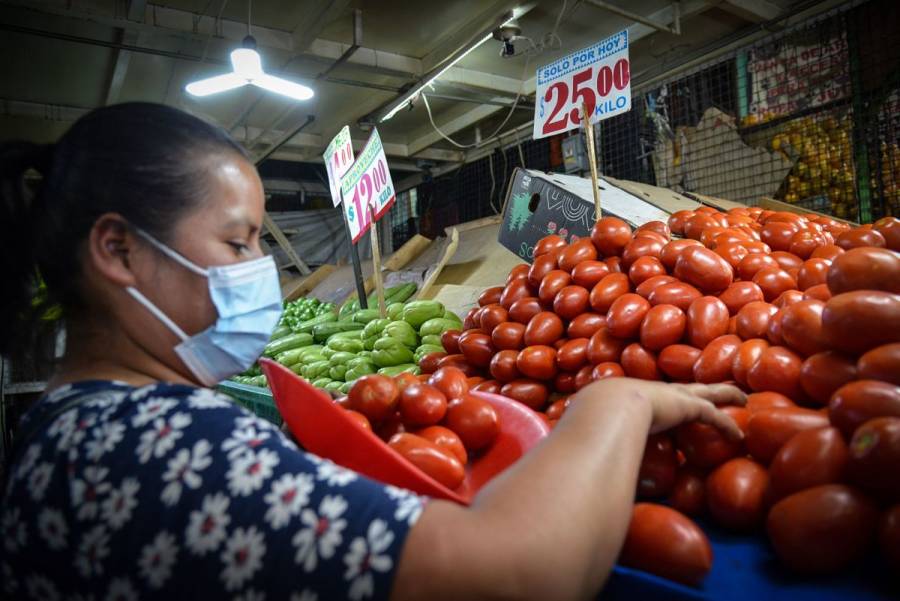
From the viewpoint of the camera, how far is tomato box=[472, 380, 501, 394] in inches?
90.3

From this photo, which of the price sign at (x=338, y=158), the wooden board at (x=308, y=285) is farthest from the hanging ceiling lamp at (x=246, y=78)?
the wooden board at (x=308, y=285)

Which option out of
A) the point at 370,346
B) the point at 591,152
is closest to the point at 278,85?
the point at 370,346

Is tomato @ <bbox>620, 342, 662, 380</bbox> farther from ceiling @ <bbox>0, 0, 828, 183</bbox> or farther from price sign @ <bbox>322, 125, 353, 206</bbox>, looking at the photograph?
ceiling @ <bbox>0, 0, 828, 183</bbox>

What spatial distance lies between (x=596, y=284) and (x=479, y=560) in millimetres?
1706

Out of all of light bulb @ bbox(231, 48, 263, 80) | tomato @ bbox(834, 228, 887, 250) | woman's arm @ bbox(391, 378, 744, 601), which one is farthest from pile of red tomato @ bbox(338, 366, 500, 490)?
light bulb @ bbox(231, 48, 263, 80)

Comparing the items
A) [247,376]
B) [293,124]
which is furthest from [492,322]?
[293,124]

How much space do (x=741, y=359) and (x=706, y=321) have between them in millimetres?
273

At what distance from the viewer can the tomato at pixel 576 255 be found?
249cm

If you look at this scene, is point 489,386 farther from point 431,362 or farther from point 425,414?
point 425,414

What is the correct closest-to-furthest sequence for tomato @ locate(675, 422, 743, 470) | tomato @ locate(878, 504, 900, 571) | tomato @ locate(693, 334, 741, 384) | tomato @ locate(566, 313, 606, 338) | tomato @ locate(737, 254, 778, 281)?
tomato @ locate(878, 504, 900, 571) → tomato @ locate(675, 422, 743, 470) → tomato @ locate(693, 334, 741, 384) → tomato @ locate(737, 254, 778, 281) → tomato @ locate(566, 313, 606, 338)

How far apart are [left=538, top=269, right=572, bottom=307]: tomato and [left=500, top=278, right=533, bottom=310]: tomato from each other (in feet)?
0.53

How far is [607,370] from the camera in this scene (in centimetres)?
188

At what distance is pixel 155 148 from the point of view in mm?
1031

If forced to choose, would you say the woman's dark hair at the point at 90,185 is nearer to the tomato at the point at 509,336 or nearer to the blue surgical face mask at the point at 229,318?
the blue surgical face mask at the point at 229,318
